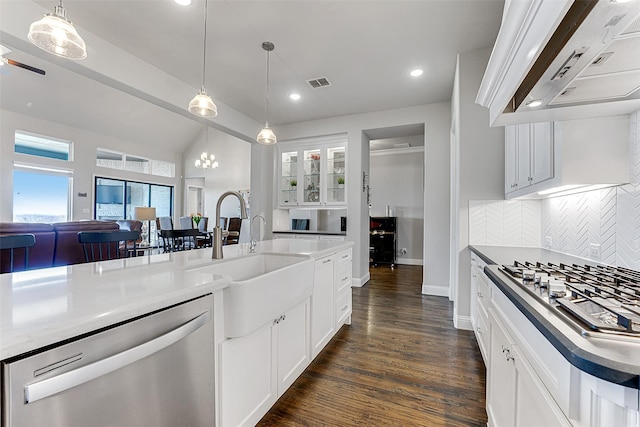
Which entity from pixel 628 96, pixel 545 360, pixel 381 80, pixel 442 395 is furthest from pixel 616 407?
pixel 381 80

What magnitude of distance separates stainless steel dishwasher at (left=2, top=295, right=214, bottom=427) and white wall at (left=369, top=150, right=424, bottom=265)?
6.48 meters

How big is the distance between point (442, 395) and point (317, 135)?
4.34m

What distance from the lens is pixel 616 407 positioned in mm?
548

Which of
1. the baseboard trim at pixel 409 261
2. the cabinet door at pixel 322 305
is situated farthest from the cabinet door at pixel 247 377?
the baseboard trim at pixel 409 261

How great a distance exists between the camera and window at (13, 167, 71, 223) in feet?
19.9

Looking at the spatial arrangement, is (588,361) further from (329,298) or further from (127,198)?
(127,198)

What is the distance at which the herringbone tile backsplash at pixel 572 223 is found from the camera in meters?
1.49

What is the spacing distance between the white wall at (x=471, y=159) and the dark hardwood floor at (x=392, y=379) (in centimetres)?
52

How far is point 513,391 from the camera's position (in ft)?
3.54

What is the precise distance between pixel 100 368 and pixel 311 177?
476cm

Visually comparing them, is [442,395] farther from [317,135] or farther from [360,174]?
[317,135]

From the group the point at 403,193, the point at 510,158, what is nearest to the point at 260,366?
the point at 510,158

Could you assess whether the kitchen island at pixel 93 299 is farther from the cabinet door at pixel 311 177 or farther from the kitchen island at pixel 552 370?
the cabinet door at pixel 311 177

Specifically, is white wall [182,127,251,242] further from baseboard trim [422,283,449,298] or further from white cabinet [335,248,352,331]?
white cabinet [335,248,352,331]
